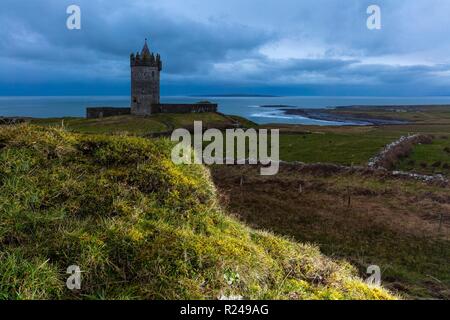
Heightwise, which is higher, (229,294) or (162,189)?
(162,189)

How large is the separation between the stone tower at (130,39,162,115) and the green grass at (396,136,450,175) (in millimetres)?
64145

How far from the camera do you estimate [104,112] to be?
304ft

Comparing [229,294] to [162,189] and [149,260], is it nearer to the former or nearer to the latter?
[149,260]

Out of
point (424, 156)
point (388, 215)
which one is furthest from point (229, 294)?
point (424, 156)

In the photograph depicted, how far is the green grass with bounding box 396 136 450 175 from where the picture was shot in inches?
1507

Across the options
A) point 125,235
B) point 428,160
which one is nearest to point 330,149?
point 428,160

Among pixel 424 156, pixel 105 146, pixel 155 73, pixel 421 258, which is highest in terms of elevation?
pixel 155 73

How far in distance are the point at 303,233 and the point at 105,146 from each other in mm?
14217

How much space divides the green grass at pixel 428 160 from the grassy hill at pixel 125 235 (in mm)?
34910

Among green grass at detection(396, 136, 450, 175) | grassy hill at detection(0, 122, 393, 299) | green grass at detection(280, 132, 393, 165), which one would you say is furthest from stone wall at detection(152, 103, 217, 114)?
grassy hill at detection(0, 122, 393, 299)

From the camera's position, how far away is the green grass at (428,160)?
38.3 meters

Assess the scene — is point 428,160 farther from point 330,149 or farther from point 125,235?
point 125,235

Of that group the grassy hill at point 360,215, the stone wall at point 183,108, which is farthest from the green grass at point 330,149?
the stone wall at point 183,108

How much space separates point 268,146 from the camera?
1977 inches
